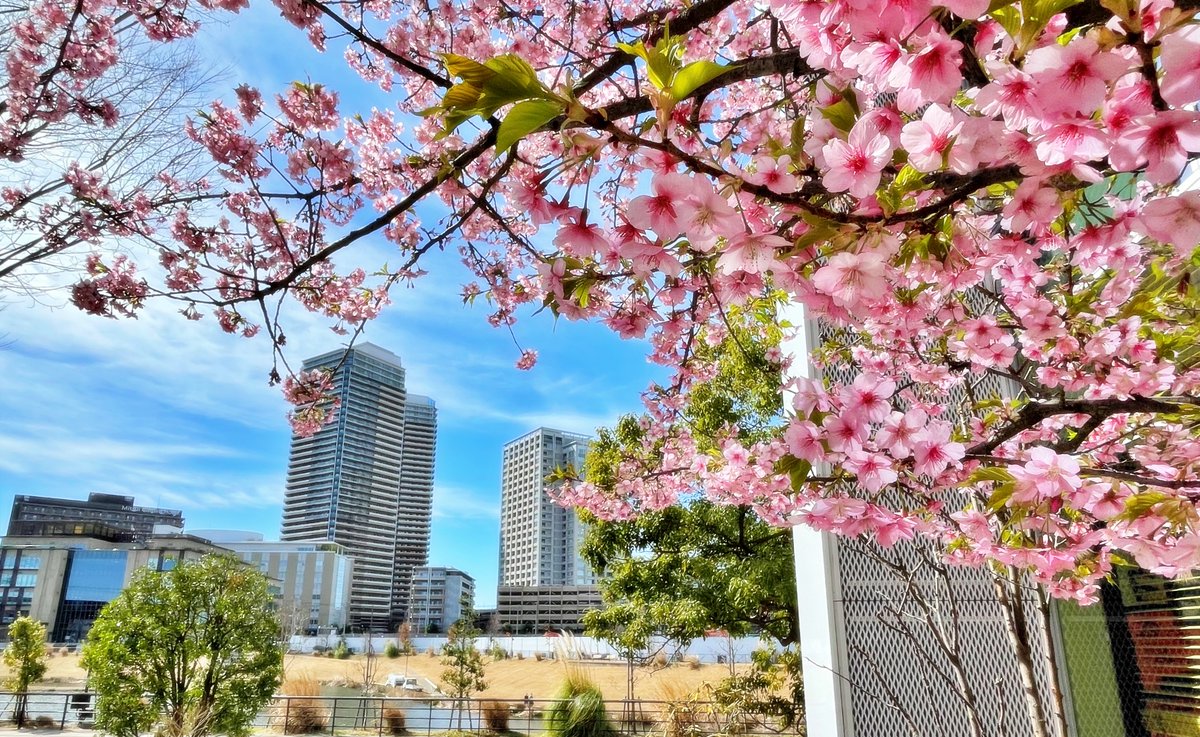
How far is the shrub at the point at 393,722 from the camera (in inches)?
387

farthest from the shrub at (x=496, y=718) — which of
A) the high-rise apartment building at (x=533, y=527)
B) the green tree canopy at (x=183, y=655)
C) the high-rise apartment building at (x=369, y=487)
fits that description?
the high-rise apartment building at (x=369, y=487)

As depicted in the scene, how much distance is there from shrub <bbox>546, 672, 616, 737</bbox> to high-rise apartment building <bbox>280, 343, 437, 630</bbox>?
72737 mm

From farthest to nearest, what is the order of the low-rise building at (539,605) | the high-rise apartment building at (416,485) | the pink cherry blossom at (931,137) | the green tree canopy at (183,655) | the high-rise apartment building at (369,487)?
the high-rise apartment building at (416,485), the high-rise apartment building at (369,487), the low-rise building at (539,605), the green tree canopy at (183,655), the pink cherry blossom at (931,137)

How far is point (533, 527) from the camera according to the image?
78875 mm

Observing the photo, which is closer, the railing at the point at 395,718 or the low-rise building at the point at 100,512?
the railing at the point at 395,718

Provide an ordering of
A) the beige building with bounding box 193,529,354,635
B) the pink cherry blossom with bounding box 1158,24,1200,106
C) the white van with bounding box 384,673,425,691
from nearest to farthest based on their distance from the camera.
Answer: the pink cherry blossom with bounding box 1158,24,1200,106, the white van with bounding box 384,673,425,691, the beige building with bounding box 193,529,354,635

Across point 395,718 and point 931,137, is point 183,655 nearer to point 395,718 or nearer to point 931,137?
point 395,718

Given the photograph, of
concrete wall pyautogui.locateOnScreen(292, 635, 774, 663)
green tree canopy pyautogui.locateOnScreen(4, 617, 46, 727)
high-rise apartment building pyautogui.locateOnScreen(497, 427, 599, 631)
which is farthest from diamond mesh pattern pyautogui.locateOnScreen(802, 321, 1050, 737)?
high-rise apartment building pyautogui.locateOnScreen(497, 427, 599, 631)

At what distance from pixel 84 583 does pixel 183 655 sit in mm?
58430

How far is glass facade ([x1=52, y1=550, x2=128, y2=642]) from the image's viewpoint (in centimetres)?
4888

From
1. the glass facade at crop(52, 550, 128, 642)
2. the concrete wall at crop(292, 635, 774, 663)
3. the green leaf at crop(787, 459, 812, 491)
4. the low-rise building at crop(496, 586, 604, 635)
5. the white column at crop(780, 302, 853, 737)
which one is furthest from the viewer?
the low-rise building at crop(496, 586, 604, 635)

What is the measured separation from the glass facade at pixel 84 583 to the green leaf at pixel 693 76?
61104mm

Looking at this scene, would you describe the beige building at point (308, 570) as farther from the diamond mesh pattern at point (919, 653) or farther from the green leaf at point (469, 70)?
the green leaf at point (469, 70)

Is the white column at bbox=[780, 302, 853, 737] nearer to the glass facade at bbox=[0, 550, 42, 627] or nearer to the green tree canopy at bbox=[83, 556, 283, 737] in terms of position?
the green tree canopy at bbox=[83, 556, 283, 737]
